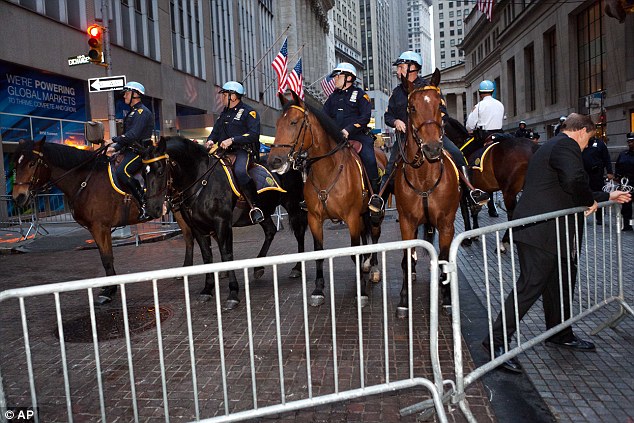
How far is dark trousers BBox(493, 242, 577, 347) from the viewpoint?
4480 millimetres

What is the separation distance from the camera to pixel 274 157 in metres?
6.05

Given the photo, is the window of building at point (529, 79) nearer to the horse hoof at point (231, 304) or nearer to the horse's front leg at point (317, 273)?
the horse's front leg at point (317, 273)

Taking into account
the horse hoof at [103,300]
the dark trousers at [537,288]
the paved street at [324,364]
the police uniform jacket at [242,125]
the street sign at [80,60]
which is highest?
the street sign at [80,60]

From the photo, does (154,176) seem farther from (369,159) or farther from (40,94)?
(40,94)

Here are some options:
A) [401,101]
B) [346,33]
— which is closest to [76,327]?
[401,101]

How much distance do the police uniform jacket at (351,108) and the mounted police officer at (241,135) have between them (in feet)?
4.14

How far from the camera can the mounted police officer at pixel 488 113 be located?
34.4ft

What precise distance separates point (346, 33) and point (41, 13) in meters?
111

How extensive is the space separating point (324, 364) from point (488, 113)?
7644mm

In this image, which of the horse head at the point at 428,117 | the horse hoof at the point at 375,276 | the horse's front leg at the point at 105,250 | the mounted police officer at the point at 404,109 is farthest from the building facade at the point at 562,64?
the horse's front leg at the point at 105,250

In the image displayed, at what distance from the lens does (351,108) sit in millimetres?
7699

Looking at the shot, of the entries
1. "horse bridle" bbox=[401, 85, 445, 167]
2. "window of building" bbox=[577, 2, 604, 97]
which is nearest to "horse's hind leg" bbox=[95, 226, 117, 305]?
"horse bridle" bbox=[401, 85, 445, 167]

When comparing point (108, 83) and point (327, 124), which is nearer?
point (327, 124)

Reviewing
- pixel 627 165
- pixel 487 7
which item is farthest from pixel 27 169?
pixel 487 7
